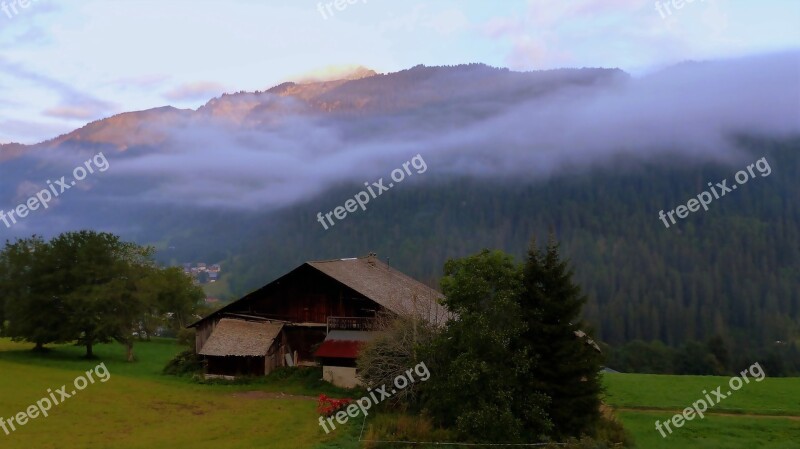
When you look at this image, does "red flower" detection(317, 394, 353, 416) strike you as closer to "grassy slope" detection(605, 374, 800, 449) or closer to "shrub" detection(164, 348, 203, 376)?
"grassy slope" detection(605, 374, 800, 449)

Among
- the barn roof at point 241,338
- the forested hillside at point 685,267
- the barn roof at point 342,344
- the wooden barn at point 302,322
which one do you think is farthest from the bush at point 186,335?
the forested hillside at point 685,267

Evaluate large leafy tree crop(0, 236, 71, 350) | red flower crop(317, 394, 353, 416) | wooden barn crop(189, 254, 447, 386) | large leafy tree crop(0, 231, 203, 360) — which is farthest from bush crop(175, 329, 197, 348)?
red flower crop(317, 394, 353, 416)

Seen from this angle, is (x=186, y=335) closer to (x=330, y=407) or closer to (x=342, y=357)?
(x=342, y=357)

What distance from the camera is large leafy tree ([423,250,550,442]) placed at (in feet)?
75.1

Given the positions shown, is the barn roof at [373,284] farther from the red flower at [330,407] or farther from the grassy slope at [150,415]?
the grassy slope at [150,415]

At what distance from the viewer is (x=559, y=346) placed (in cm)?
2398

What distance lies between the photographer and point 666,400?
35188 mm

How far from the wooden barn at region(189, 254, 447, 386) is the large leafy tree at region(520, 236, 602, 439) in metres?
12.5

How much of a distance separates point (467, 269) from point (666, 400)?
1837cm

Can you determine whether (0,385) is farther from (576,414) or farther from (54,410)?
(576,414)

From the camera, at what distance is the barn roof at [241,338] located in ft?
126

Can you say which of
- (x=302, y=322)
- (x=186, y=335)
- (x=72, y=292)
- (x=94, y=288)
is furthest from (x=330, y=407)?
(x=186, y=335)

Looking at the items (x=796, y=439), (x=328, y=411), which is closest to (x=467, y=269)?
(x=328, y=411)

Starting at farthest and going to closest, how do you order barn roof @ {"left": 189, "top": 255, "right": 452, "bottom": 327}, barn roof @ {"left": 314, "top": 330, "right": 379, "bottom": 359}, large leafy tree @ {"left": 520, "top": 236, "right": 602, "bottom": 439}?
barn roof @ {"left": 314, "top": 330, "right": 379, "bottom": 359} < barn roof @ {"left": 189, "top": 255, "right": 452, "bottom": 327} < large leafy tree @ {"left": 520, "top": 236, "right": 602, "bottom": 439}
